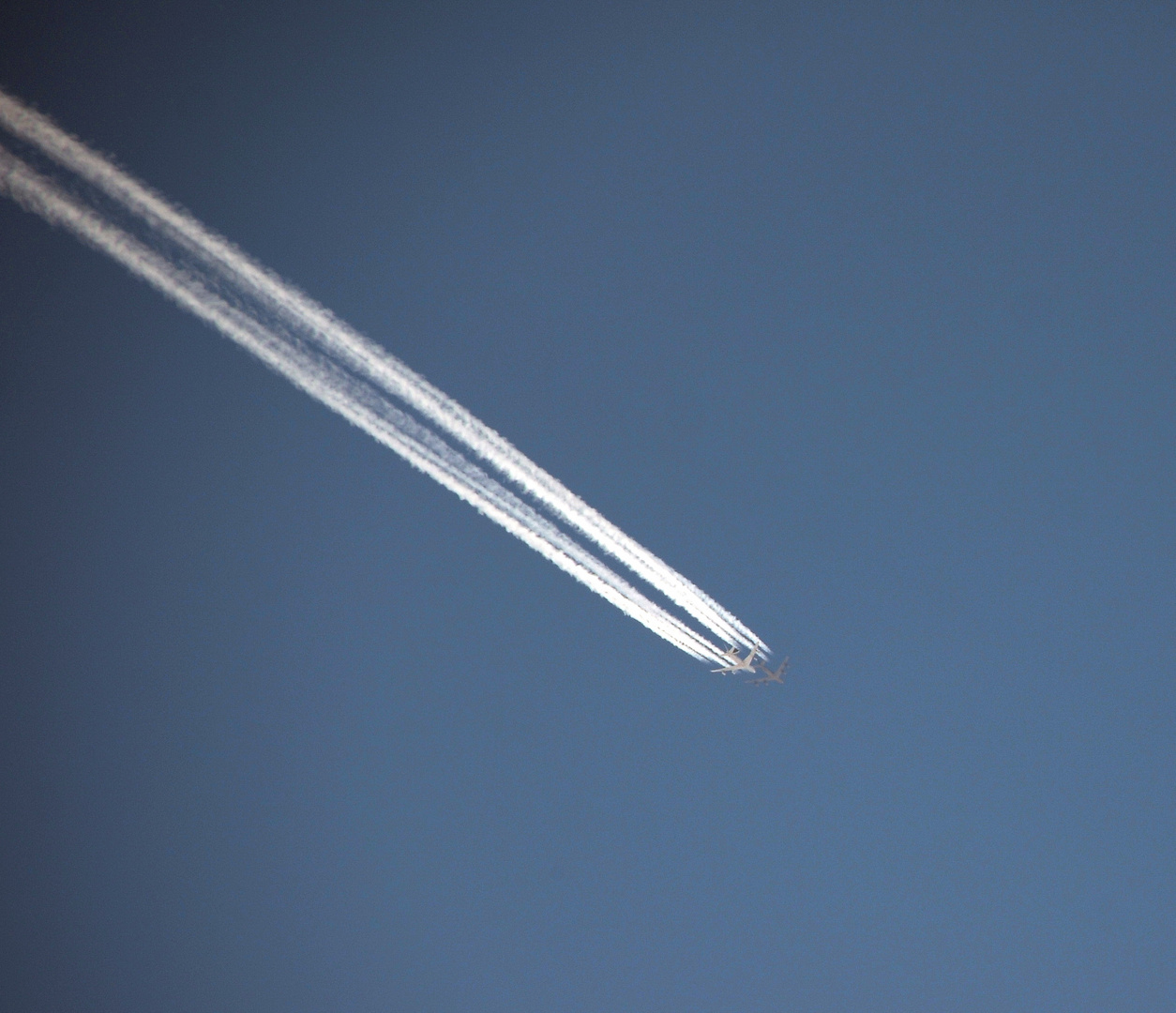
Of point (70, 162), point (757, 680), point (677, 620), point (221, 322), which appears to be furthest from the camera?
point (757, 680)

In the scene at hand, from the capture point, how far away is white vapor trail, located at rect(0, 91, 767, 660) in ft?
60.2

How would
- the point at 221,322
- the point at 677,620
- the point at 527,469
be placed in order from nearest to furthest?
1. the point at 221,322
2. the point at 527,469
3. the point at 677,620

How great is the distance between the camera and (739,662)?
24.5 metres

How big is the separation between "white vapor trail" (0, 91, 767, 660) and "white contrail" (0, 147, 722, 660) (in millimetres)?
18

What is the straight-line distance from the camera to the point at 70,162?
59.9ft

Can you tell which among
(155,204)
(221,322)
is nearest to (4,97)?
(155,204)

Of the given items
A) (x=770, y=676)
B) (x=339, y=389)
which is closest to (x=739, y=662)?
(x=770, y=676)

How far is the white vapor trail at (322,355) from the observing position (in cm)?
1834

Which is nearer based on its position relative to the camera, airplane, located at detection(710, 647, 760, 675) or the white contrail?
the white contrail

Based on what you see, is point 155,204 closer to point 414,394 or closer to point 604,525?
point 414,394

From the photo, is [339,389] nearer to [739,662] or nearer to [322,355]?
[322,355]

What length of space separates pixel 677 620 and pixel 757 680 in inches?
144

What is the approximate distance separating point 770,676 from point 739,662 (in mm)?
1754

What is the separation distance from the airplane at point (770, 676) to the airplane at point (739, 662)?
765 mm
